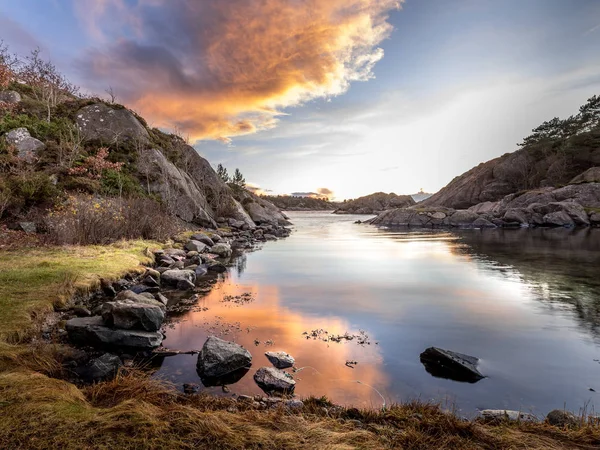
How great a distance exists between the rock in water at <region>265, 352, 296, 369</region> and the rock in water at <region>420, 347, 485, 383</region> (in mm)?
2918

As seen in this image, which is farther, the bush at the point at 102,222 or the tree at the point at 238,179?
the tree at the point at 238,179

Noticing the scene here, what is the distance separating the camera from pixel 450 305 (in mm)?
11727

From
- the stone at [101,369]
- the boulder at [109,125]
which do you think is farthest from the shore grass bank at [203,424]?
the boulder at [109,125]

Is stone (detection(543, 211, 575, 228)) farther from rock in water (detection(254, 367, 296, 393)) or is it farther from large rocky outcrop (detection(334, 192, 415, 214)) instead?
large rocky outcrop (detection(334, 192, 415, 214))

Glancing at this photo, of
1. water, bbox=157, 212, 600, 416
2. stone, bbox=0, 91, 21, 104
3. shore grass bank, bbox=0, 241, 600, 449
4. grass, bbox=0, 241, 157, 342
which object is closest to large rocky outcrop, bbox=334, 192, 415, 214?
stone, bbox=0, 91, 21, 104

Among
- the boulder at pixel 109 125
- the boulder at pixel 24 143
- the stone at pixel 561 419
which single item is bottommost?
the stone at pixel 561 419

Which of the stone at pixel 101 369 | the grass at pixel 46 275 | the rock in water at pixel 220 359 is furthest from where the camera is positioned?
the grass at pixel 46 275

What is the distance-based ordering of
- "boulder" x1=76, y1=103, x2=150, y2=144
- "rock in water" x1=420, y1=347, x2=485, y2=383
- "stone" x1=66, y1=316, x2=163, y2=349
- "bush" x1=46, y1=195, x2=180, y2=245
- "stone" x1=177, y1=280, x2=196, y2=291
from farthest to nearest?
1. "boulder" x1=76, y1=103, x2=150, y2=144
2. "bush" x1=46, y1=195, x2=180, y2=245
3. "stone" x1=177, y1=280, x2=196, y2=291
4. "stone" x1=66, y1=316, x2=163, y2=349
5. "rock in water" x1=420, y1=347, x2=485, y2=383

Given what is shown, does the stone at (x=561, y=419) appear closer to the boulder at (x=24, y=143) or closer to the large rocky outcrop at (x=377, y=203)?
the boulder at (x=24, y=143)

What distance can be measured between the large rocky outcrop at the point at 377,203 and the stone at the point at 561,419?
146311 millimetres

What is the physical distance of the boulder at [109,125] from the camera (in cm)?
3253

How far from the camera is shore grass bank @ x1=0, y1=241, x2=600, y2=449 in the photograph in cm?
364

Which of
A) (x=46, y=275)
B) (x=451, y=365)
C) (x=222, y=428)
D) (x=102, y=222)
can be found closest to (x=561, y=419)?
(x=451, y=365)

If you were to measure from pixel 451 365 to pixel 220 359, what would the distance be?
15.6ft
